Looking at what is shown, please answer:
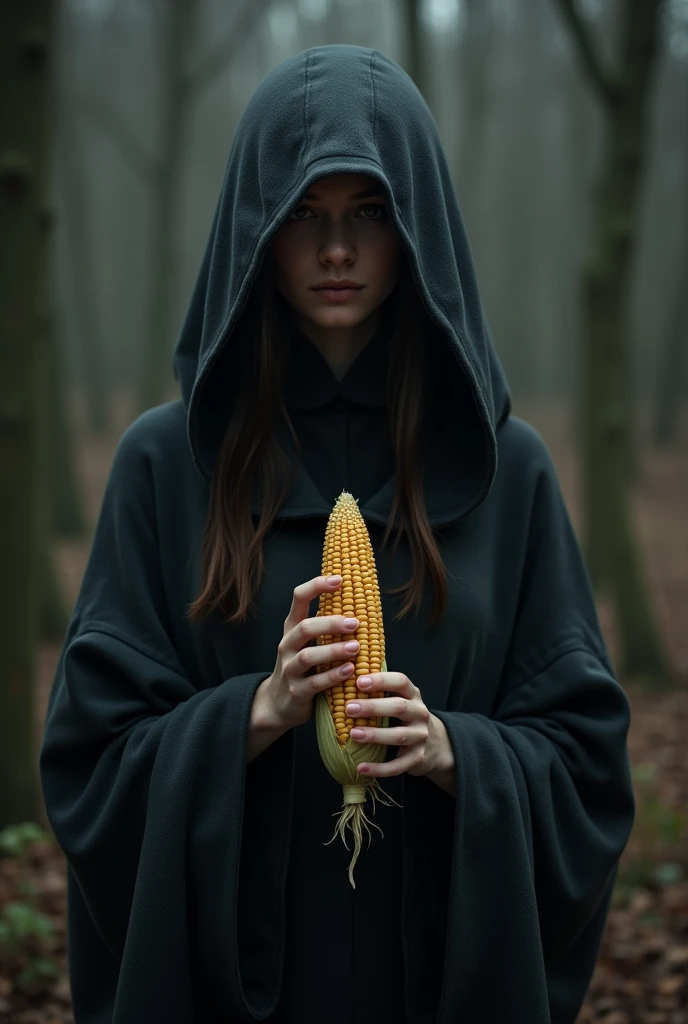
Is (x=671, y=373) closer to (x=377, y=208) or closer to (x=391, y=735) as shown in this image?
(x=377, y=208)

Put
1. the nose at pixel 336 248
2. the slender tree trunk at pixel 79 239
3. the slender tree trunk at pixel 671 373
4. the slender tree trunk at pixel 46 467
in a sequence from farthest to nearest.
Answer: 1. the slender tree trunk at pixel 671 373
2. the slender tree trunk at pixel 79 239
3. the slender tree trunk at pixel 46 467
4. the nose at pixel 336 248

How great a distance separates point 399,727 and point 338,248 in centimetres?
103

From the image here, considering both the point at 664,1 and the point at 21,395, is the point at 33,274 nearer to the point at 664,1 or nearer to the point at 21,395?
the point at 21,395

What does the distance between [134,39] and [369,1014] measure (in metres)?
25.5

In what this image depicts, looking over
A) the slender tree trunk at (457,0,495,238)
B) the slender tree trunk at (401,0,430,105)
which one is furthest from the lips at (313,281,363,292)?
the slender tree trunk at (457,0,495,238)

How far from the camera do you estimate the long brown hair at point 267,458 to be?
7.72 ft

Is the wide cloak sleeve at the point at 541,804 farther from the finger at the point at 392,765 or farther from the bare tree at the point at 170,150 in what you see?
the bare tree at the point at 170,150

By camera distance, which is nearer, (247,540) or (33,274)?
(247,540)

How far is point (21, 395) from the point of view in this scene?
466 cm

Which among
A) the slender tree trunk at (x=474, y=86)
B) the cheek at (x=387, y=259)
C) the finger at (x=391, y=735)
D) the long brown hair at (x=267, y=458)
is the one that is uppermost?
the slender tree trunk at (x=474, y=86)

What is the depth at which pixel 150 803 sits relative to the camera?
7.35ft

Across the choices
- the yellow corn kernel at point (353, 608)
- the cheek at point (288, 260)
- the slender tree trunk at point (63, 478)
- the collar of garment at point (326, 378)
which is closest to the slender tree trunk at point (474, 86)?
the slender tree trunk at point (63, 478)

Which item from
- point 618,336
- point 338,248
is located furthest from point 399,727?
point 618,336

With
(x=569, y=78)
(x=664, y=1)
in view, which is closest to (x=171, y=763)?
(x=664, y=1)
